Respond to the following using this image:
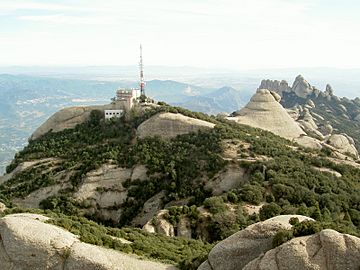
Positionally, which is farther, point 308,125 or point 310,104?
point 310,104

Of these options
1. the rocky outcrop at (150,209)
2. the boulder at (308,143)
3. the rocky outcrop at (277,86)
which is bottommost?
the rocky outcrop at (150,209)

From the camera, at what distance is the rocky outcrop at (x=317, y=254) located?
69.6 feet

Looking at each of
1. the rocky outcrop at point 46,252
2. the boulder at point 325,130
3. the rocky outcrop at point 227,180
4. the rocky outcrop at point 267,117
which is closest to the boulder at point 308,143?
the rocky outcrop at point 267,117

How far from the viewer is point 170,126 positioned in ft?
215

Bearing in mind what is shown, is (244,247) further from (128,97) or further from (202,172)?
(128,97)

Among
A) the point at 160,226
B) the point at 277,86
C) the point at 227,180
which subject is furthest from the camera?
the point at 277,86

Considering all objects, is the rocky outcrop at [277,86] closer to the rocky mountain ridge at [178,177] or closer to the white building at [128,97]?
the white building at [128,97]

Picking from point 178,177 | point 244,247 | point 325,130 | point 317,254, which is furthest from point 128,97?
point 325,130

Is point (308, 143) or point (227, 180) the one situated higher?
point (227, 180)

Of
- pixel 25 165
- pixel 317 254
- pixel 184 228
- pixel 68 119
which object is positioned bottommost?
pixel 184 228

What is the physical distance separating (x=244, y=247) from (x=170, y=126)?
135 ft

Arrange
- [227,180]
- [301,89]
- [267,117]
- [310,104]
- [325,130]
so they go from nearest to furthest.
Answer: [227,180], [267,117], [325,130], [310,104], [301,89]

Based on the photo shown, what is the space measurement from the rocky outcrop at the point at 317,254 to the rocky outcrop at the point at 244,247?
2.08 meters

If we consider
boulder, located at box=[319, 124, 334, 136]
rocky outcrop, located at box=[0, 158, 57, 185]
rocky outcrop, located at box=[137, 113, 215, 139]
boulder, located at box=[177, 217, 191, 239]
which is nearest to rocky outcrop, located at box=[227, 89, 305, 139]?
rocky outcrop, located at box=[137, 113, 215, 139]
